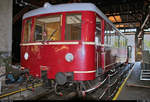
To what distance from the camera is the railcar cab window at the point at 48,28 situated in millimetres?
4680

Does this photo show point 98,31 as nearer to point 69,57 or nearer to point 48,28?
point 69,57

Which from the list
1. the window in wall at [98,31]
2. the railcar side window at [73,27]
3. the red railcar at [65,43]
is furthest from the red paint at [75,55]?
the window in wall at [98,31]

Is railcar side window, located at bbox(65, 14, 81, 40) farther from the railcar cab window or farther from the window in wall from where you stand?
the window in wall

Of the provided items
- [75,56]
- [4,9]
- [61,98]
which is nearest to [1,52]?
[4,9]

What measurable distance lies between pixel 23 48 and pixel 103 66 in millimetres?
2956

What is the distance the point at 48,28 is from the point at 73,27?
34.0 inches

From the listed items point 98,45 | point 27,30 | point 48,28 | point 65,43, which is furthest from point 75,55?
point 27,30

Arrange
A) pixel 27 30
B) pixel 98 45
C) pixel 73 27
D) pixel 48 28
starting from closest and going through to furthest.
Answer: pixel 73 27 → pixel 48 28 → pixel 98 45 → pixel 27 30

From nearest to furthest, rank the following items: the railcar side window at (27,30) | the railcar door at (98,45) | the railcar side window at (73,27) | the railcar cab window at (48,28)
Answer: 1. the railcar side window at (73,27)
2. the railcar cab window at (48,28)
3. the railcar door at (98,45)
4. the railcar side window at (27,30)

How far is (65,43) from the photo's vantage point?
4.46 meters

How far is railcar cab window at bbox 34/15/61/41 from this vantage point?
4680 mm

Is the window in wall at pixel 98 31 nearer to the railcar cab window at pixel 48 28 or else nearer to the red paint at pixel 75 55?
the red paint at pixel 75 55

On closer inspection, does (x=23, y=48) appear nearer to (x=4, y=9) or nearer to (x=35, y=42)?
(x=35, y=42)

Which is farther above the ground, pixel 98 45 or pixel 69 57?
pixel 98 45
